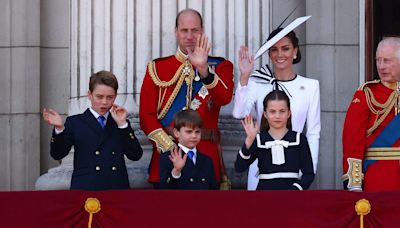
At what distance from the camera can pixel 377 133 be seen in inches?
374

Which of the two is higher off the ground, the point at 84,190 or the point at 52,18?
the point at 52,18

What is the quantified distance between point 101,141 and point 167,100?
655mm

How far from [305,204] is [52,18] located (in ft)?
15.5

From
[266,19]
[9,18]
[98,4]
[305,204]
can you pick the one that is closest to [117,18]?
[98,4]

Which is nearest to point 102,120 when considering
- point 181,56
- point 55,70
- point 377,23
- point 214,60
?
point 181,56

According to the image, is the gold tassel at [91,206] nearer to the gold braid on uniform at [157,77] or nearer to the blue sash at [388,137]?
the gold braid on uniform at [157,77]

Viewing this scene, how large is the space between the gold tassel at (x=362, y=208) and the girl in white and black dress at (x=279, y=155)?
78 cm

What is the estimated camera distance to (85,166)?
963 centimetres

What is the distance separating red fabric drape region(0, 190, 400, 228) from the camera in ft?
28.5

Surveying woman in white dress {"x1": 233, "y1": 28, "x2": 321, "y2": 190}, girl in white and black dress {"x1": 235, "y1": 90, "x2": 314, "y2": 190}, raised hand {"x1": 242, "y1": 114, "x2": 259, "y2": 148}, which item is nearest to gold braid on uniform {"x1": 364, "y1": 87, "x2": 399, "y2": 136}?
girl in white and black dress {"x1": 235, "y1": 90, "x2": 314, "y2": 190}

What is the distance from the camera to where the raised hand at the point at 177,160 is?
30.4 feet

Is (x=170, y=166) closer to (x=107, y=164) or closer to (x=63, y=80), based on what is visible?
(x=107, y=164)

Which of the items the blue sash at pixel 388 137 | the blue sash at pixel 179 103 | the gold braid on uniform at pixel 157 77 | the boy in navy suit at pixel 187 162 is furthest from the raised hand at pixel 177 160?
the blue sash at pixel 388 137

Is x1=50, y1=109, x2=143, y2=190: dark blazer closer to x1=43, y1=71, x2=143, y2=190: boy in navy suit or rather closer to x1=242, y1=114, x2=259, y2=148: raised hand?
x1=43, y1=71, x2=143, y2=190: boy in navy suit
